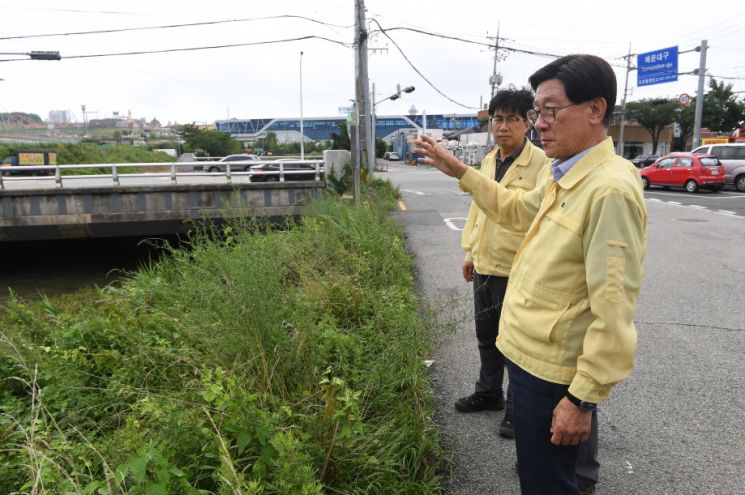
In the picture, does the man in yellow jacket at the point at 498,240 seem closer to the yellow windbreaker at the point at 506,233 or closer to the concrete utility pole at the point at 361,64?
the yellow windbreaker at the point at 506,233

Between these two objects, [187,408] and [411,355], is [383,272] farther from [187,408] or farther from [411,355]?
[187,408]

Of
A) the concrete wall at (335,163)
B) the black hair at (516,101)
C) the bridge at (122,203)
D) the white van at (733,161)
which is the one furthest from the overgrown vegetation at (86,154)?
the black hair at (516,101)

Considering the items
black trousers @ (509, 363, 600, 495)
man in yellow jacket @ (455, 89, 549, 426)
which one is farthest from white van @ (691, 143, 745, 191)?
black trousers @ (509, 363, 600, 495)

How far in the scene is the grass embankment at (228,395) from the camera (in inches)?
79.9

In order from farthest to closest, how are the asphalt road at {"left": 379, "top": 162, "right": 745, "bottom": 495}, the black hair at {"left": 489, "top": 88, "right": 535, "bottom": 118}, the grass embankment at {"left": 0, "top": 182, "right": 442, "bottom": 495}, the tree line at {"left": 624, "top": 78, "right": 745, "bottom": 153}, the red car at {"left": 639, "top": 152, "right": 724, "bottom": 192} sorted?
the tree line at {"left": 624, "top": 78, "right": 745, "bottom": 153} → the red car at {"left": 639, "top": 152, "right": 724, "bottom": 192} → the black hair at {"left": 489, "top": 88, "right": 535, "bottom": 118} → the asphalt road at {"left": 379, "top": 162, "right": 745, "bottom": 495} → the grass embankment at {"left": 0, "top": 182, "right": 442, "bottom": 495}

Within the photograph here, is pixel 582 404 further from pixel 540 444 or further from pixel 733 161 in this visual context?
pixel 733 161

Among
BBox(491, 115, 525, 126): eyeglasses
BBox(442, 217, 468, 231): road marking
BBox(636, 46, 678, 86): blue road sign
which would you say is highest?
BBox(636, 46, 678, 86): blue road sign

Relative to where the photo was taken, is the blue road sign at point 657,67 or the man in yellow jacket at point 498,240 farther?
the blue road sign at point 657,67

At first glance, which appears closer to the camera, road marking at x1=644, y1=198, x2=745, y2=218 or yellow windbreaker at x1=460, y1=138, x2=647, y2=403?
yellow windbreaker at x1=460, y1=138, x2=647, y2=403

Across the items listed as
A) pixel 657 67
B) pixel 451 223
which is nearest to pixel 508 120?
pixel 451 223

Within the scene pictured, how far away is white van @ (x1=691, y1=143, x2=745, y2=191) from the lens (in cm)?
1931

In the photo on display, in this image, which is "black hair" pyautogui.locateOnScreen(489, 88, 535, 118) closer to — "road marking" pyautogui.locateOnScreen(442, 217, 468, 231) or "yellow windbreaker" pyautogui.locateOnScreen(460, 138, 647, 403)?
"yellow windbreaker" pyautogui.locateOnScreen(460, 138, 647, 403)

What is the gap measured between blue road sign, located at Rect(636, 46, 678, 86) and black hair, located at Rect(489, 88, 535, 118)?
2950cm

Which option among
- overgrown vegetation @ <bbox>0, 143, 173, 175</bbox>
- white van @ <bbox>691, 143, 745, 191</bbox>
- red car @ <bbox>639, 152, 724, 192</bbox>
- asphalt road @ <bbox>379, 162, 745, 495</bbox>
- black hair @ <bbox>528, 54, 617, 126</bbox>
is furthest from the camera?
overgrown vegetation @ <bbox>0, 143, 173, 175</bbox>
